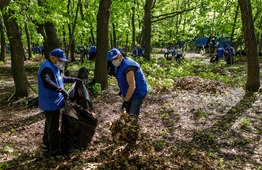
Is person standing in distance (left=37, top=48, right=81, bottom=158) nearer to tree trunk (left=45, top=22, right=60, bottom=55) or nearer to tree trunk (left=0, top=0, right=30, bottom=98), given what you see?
tree trunk (left=0, top=0, right=30, bottom=98)

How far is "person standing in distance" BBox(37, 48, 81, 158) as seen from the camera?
14.3 ft

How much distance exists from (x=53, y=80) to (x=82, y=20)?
10029mm

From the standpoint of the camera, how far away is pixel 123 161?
4324 mm

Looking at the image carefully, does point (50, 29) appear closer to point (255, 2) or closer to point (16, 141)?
point (16, 141)

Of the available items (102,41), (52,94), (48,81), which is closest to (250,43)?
(102,41)

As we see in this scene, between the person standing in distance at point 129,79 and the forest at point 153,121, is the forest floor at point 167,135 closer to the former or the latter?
the forest at point 153,121

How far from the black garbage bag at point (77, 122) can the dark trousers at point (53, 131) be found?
13cm

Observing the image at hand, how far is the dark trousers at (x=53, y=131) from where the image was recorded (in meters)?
4.66

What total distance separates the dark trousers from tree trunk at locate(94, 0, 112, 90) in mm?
4508

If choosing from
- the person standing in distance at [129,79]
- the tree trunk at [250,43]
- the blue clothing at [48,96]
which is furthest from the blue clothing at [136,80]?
the tree trunk at [250,43]

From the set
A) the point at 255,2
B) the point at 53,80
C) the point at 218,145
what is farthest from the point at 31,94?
the point at 255,2

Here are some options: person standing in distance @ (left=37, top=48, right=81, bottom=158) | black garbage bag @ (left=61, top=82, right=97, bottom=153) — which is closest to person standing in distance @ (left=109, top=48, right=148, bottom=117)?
black garbage bag @ (left=61, top=82, right=97, bottom=153)

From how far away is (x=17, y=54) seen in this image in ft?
28.2

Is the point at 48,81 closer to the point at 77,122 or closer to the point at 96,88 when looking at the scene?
the point at 77,122
